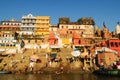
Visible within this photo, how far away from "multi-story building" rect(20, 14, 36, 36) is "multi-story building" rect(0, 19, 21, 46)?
1930mm

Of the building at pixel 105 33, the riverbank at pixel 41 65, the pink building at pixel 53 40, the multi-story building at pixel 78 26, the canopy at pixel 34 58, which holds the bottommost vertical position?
the riverbank at pixel 41 65

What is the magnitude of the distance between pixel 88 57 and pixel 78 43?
43.6 ft

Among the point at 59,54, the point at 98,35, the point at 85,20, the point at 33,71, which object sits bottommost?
the point at 33,71

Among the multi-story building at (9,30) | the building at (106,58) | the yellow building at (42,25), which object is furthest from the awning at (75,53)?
the multi-story building at (9,30)

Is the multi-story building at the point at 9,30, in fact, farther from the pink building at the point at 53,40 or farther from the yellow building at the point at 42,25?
the pink building at the point at 53,40

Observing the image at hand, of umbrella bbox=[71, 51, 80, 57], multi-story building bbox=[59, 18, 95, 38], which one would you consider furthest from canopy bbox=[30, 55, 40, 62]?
multi-story building bbox=[59, 18, 95, 38]

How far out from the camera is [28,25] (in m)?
81.8

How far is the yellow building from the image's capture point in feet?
267

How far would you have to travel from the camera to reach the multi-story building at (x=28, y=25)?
8100 centimetres

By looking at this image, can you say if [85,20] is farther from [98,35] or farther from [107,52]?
[107,52]

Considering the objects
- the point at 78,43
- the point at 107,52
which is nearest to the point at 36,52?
the point at 78,43

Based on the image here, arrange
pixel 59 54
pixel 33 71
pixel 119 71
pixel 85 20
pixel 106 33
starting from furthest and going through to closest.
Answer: pixel 85 20
pixel 106 33
pixel 59 54
pixel 33 71
pixel 119 71

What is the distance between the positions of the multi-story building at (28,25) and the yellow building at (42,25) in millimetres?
1370

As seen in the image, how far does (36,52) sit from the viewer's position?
221ft
